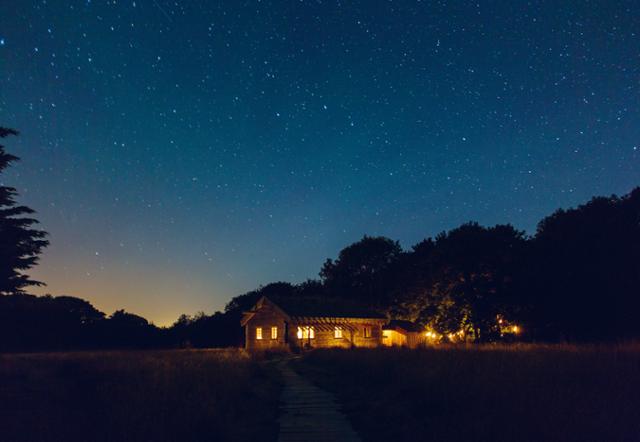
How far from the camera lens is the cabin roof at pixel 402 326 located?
53.4 metres

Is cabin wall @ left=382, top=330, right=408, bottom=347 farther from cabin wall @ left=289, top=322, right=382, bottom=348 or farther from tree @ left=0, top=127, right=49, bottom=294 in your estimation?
tree @ left=0, top=127, right=49, bottom=294

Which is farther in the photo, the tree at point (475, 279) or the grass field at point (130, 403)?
the tree at point (475, 279)

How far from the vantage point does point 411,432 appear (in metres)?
8.41

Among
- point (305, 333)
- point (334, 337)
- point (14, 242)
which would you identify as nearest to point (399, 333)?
point (334, 337)

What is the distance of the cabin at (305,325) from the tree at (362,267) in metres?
28.6

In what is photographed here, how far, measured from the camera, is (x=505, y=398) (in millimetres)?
9031

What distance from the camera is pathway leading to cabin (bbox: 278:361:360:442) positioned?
881 centimetres

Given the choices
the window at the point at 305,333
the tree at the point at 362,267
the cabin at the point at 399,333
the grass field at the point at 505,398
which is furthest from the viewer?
the tree at the point at 362,267

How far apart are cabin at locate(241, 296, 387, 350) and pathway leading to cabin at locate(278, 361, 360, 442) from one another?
90.2 feet

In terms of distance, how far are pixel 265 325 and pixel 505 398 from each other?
38008 mm

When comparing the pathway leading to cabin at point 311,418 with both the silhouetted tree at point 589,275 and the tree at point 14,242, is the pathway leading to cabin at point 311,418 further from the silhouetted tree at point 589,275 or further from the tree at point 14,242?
the silhouetted tree at point 589,275

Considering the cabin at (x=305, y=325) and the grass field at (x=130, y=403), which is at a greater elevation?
the cabin at (x=305, y=325)

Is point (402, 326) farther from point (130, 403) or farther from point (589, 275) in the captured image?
point (130, 403)

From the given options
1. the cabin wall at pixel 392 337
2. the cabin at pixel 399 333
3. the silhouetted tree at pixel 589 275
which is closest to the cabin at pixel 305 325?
the cabin wall at pixel 392 337
